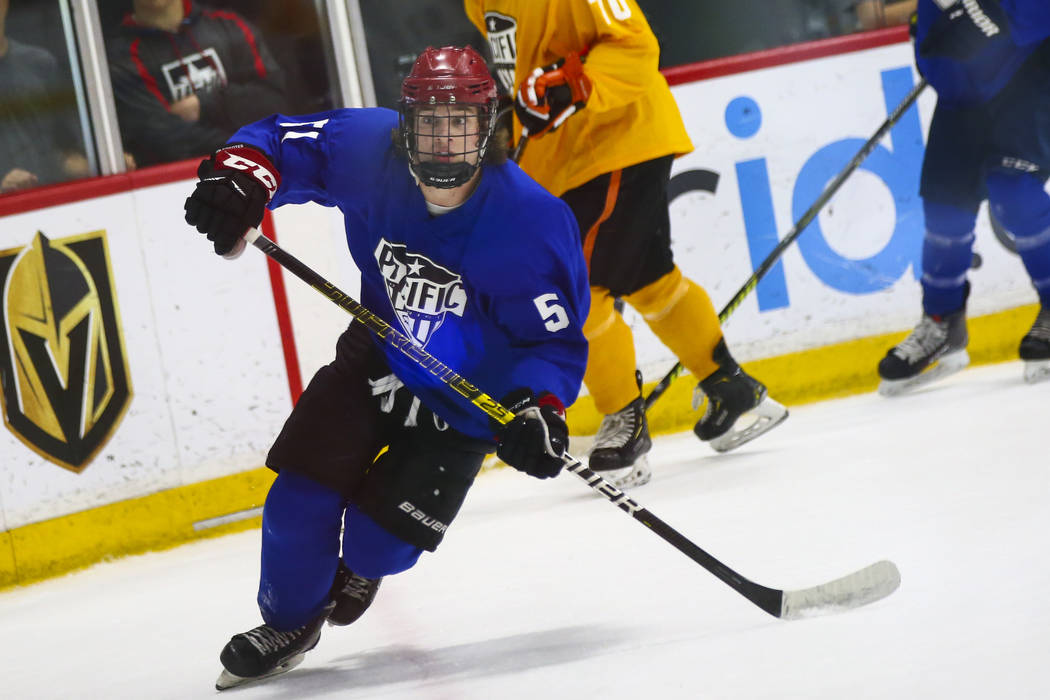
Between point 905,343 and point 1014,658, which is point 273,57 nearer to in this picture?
point 905,343

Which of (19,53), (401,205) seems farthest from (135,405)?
(401,205)

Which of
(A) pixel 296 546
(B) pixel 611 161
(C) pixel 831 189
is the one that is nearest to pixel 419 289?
(A) pixel 296 546

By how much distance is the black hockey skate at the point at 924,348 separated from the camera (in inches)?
137

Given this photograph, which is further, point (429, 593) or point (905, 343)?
point (905, 343)

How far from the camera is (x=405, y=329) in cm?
194

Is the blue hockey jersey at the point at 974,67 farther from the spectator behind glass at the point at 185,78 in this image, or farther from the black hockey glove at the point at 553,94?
the spectator behind glass at the point at 185,78

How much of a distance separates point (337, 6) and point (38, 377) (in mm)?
1368

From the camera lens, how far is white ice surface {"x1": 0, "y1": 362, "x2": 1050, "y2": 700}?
156cm

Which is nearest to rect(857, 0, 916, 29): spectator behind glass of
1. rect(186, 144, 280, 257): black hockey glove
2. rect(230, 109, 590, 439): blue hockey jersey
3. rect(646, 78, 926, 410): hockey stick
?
rect(646, 78, 926, 410): hockey stick

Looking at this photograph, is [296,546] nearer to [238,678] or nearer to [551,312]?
→ [238,678]

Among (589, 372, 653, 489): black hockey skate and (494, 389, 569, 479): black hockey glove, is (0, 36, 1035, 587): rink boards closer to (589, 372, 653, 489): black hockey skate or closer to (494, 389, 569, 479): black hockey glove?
(589, 372, 653, 489): black hockey skate

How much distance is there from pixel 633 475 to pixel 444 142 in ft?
4.59

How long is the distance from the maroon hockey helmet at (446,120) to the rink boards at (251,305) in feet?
5.40

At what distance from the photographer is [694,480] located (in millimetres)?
2908
